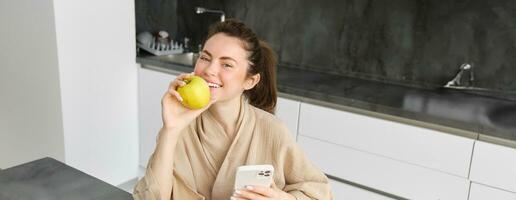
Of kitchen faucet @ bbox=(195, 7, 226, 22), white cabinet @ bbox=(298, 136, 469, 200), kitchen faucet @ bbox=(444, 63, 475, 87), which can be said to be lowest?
white cabinet @ bbox=(298, 136, 469, 200)

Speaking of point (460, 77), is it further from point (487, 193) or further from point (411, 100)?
point (487, 193)

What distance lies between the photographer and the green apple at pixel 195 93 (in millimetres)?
1032

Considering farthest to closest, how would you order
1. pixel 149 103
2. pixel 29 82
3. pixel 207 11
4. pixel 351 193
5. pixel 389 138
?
pixel 207 11
pixel 149 103
pixel 29 82
pixel 351 193
pixel 389 138

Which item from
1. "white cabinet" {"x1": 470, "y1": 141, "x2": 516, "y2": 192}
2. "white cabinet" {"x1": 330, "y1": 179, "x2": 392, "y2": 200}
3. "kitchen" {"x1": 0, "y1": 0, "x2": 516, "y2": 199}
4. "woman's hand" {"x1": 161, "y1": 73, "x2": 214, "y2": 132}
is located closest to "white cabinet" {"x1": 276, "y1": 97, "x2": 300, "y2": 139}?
"kitchen" {"x1": 0, "y1": 0, "x2": 516, "y2": 199}

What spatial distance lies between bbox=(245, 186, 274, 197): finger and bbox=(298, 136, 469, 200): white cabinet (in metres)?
0.98

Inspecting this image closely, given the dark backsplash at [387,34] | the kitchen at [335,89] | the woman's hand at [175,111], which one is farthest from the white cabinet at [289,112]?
the woman's hand at [175,111]

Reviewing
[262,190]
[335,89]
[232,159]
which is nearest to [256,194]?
[262,190]

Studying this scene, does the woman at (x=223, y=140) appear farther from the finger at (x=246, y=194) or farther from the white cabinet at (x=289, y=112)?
the white cabinet at (x=289, y=112)

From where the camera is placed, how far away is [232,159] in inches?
46.0

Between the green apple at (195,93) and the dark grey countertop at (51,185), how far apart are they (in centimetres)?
25

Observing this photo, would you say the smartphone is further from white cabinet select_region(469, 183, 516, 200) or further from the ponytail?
white cabinet select_region(469, 183, 516, 200)

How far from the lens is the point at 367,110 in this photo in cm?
184

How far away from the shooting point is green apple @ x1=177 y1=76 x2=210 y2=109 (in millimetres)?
1032

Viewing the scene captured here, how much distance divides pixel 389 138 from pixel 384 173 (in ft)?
0.50
